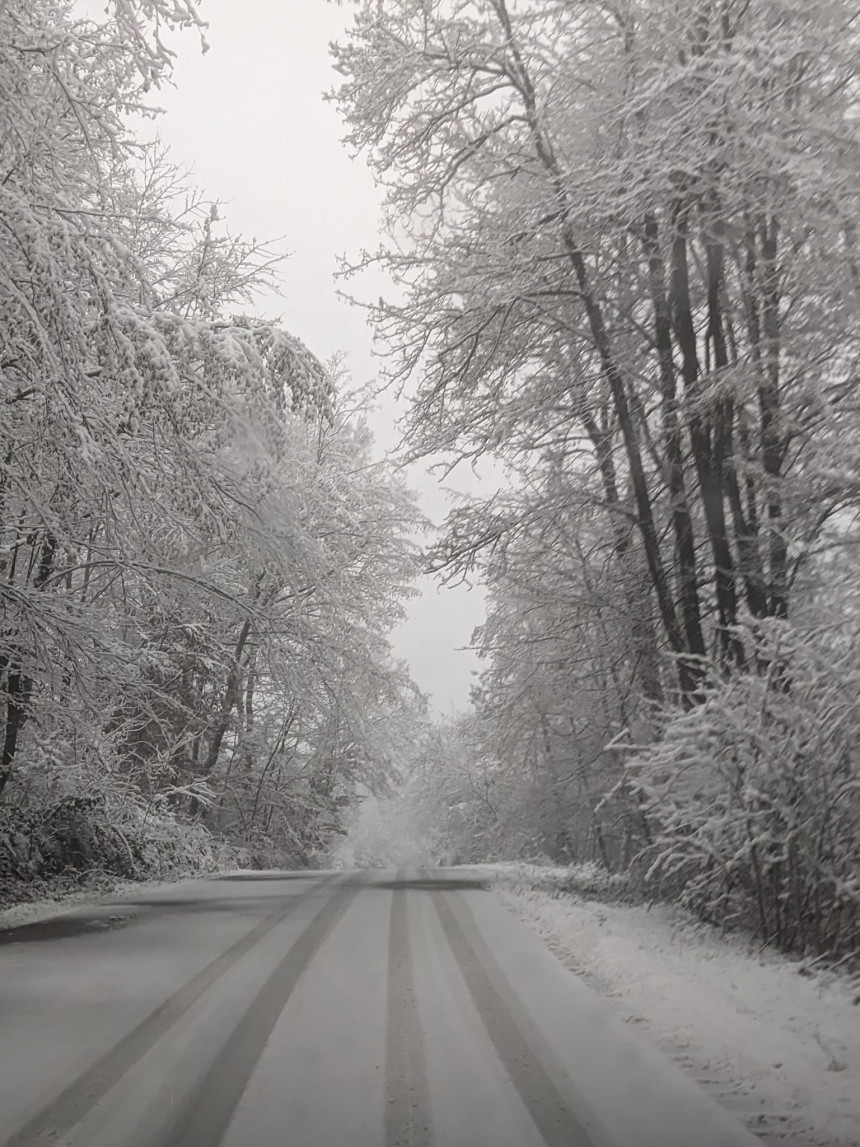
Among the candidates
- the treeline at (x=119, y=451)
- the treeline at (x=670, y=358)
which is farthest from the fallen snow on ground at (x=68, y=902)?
the treeline at (x=670, y=358)

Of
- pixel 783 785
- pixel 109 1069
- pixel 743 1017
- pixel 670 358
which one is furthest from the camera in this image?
pixel 670 358

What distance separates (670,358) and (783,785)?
20.4 ft

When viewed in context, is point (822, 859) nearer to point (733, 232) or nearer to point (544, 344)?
point (733, 232)

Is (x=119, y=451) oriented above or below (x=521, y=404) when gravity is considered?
below

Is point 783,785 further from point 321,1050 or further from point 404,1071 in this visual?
point 321,1050

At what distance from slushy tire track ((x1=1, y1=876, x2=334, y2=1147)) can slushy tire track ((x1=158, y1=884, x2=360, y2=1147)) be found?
1.28 ft

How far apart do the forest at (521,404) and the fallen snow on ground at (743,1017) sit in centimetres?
58

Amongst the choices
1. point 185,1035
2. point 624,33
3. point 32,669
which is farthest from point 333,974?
point 624,33

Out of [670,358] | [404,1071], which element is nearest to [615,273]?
[670,358]

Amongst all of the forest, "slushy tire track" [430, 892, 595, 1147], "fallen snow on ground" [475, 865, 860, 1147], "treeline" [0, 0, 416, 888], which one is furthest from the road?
"treeline" [0, 0, 416, 888]

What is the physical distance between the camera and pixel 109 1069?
177 inches

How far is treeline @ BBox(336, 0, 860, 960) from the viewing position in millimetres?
6965

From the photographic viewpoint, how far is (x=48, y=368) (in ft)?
20.6

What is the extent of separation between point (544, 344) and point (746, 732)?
6.58m
